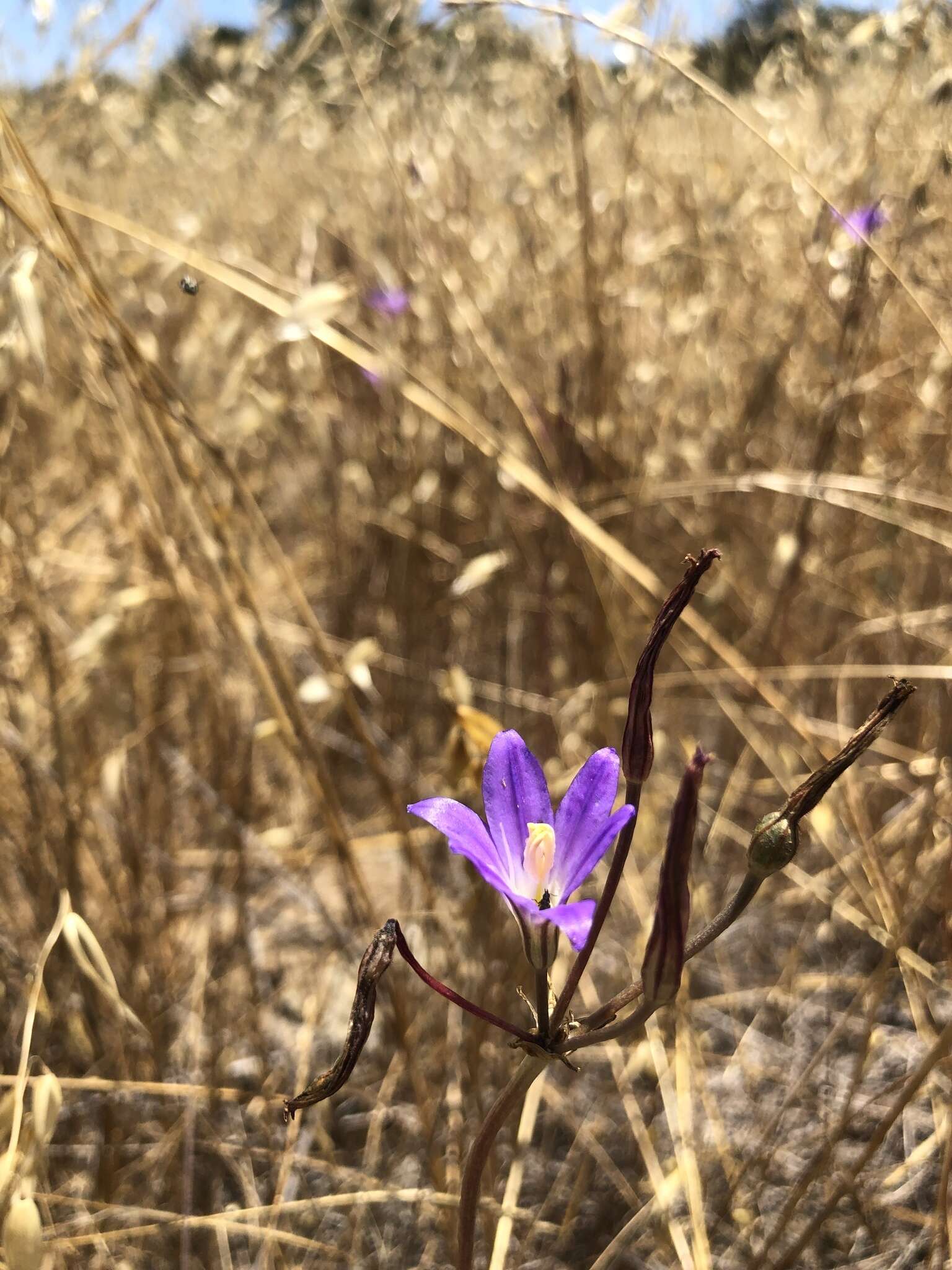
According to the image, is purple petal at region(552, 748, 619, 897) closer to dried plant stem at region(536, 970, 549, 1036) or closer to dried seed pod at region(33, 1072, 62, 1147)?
dried plant stem at region(536, 970, 549, 1036)

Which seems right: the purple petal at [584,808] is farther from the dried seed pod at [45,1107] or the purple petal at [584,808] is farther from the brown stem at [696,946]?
the dried seed pod at [45,1107]

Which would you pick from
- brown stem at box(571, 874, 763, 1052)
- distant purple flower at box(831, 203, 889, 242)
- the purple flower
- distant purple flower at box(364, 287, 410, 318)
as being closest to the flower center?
the purple flower

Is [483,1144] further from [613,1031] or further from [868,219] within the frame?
[868,219]

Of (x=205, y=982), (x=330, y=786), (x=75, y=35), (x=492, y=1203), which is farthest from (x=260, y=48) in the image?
(x=492, y=1203)

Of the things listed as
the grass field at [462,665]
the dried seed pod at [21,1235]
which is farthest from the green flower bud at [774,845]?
the dried seed pod at [21,1235]

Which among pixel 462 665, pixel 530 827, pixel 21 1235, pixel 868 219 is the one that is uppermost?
pixel 868 219

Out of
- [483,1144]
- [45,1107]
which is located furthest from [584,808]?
[45,1107]

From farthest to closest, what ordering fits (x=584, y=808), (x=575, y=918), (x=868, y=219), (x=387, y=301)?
(x=387, y=301), (x=868, y=219), (x=584, y=808), (x=575, y=918)

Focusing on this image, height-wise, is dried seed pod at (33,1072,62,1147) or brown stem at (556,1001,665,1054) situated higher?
brown stem at (556,1001,665,1054)
